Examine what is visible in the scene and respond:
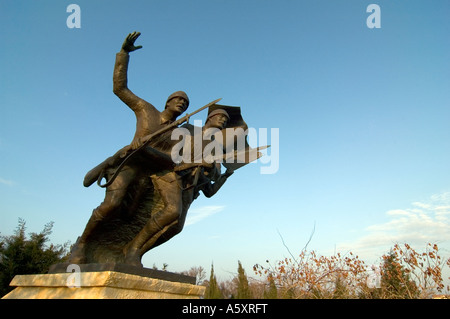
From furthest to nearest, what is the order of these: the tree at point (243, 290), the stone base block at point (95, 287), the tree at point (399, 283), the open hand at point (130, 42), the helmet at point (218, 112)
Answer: the tree at point (243, 290) → the tree at point (399, 283) → the helmet at point (218, 112) → the open hand at point (130, 42) → the stone base block at point (95, 287)

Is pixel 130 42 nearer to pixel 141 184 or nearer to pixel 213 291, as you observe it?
pixel 141 184

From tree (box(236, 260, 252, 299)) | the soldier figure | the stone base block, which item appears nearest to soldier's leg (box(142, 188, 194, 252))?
the soldier figure

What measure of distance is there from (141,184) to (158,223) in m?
0.63

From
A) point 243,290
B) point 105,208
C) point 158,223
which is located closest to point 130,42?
point 105,208

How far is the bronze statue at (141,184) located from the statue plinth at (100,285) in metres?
0.34

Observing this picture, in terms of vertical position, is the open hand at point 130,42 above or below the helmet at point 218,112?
above

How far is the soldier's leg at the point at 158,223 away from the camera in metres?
3.78

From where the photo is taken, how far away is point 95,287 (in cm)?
296

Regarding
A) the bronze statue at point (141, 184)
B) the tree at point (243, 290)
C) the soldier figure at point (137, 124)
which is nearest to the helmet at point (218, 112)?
the bronze statue at point (141, 184)

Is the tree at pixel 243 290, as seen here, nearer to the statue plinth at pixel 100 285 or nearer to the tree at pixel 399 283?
the tree at pixel 399 283

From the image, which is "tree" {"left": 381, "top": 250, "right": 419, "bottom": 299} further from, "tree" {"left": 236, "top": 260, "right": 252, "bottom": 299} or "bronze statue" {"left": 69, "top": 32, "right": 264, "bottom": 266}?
"tree" {"left": 236, "top": 260, "right": 252, "bottom": 299}

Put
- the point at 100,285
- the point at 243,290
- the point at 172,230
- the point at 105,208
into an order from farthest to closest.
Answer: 1. the point at 243,290
2. the point at 172,230
3. the point at 105,208
4. the point at 100,285

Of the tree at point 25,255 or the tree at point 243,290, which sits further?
the tree at point 243,290
